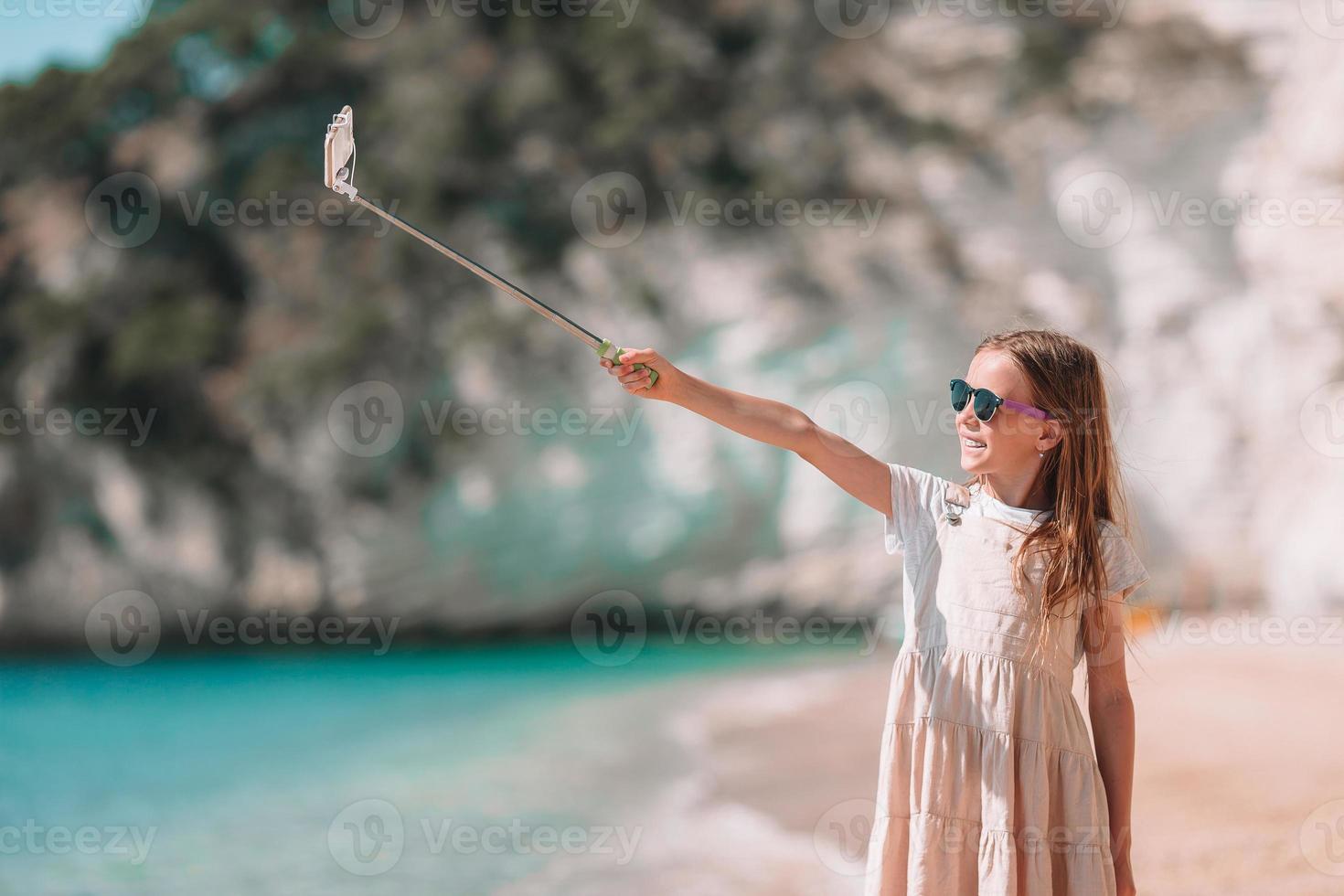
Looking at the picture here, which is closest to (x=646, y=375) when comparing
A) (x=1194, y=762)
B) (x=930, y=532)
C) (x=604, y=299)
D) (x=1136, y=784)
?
(x=930, y=532)

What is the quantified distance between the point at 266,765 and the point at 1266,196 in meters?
6.76

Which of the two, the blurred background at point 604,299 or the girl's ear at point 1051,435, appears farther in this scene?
the blurred background at point 604,299

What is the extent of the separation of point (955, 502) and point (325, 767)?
3593mm

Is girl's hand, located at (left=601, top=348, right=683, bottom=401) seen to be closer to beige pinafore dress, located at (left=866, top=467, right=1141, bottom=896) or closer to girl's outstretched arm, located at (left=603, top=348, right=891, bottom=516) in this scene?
girl's outstretched arm, located at (left=603, top=348, right=891, bottom=516)

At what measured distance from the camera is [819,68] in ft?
27.2

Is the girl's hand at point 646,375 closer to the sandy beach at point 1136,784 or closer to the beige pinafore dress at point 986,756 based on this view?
the beige pinafore dress at point 986,756

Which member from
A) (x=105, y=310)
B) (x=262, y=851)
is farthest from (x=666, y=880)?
(x=105, y=310)

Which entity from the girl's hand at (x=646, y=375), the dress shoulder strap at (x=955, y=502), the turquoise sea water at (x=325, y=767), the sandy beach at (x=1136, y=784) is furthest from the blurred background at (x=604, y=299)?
the girl's hand at (x=646, y=375)

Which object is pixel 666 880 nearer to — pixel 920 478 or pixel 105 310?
pixel 920 478

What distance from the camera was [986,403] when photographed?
4.28ft

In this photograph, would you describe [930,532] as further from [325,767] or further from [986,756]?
[325,767]

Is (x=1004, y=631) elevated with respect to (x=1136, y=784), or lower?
lower

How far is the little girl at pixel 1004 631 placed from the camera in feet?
4.05

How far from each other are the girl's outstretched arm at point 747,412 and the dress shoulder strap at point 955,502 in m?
0.10
